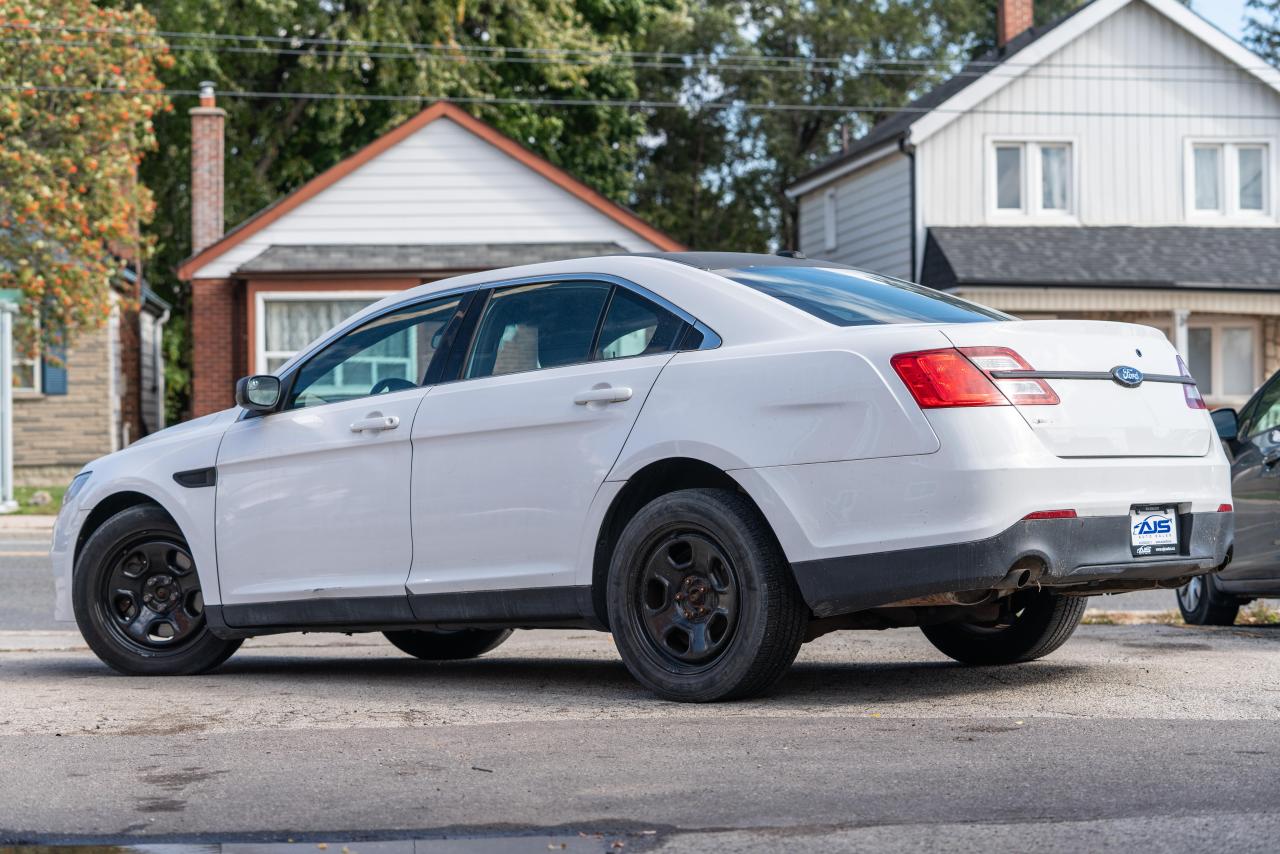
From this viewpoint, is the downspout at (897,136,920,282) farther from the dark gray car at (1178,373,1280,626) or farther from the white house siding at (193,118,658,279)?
the dark gray car at (1178,373,1280,626)

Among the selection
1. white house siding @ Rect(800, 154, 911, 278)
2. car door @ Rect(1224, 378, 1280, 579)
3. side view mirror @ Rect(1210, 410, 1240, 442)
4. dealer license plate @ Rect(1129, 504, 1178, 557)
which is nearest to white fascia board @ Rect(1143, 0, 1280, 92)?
white house siding @ Rect(800, 154, 911, 278)

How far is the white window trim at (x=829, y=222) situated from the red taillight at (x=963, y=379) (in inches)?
1149

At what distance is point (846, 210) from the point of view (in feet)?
112

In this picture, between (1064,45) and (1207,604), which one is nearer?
(1207,604)

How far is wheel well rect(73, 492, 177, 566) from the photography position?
8133 millimetres

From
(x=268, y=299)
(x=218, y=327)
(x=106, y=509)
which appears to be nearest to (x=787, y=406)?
(x=106, y=509)

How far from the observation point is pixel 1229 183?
31109 millimetres

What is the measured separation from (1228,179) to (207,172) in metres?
17.4

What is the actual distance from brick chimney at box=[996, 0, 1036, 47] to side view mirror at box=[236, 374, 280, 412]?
28.2 metres

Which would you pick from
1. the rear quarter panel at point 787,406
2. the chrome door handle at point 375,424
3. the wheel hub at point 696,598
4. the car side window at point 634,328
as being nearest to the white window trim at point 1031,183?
the chrome door handle at point 375,424

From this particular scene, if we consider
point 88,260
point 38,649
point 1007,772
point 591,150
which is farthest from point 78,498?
point 591,150

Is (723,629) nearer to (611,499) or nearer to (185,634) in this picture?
(611,499)

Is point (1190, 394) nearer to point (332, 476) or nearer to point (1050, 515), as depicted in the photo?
point (1050, 515)

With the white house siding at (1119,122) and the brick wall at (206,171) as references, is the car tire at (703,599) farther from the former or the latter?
the white house siding at (1119,122)
